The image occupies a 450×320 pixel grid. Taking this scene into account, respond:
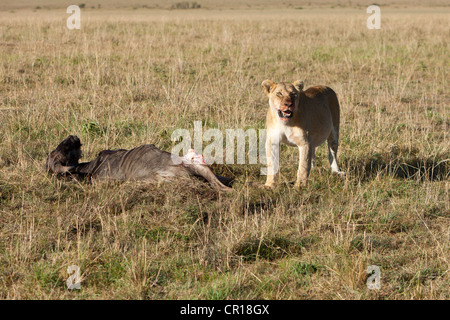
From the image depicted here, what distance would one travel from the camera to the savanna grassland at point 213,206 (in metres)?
3.91

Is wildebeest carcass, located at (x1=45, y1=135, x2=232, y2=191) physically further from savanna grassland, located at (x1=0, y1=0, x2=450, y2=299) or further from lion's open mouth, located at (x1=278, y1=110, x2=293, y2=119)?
lion's open mouth, located at (x1=278, y1=110, x2=293, y2=119)

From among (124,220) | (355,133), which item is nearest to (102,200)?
(124,220)

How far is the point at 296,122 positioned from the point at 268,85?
19.6 inches

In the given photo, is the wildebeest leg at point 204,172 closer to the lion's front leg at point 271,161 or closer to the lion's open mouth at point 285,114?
the lion's front leg at point 271,161

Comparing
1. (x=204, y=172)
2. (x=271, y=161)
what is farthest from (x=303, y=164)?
(x=204, y=172)

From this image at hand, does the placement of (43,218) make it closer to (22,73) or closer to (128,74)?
(128,74)

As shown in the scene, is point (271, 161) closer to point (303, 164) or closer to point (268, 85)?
point (303, 164)

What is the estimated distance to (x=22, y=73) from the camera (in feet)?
36.0

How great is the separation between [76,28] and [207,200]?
1484 cm

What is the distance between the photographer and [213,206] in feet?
17.0

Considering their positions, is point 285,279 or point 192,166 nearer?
point 285,279

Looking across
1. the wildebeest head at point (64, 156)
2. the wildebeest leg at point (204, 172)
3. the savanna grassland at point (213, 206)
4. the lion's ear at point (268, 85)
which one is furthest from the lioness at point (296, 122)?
the wildebeest head at point (64, 156)
